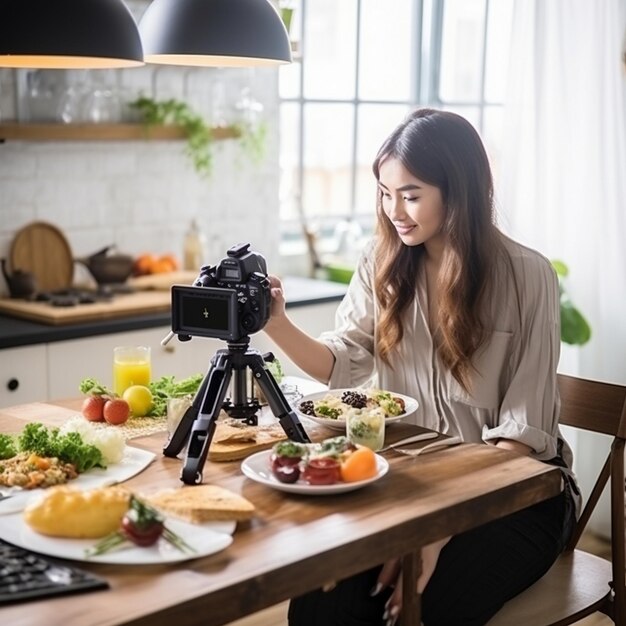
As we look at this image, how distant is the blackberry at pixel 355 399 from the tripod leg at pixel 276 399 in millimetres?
230

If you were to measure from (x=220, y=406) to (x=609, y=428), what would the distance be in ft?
3.42

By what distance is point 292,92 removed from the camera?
5.07 meters

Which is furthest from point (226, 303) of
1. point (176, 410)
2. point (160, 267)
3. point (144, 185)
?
point (144, 185)

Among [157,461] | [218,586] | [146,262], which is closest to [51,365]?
[146,262]

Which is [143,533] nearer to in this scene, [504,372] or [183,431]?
[183,431]

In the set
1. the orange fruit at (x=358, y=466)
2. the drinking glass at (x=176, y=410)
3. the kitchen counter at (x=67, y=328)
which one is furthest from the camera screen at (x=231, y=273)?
the kitchen counter at (x=67, y=328)

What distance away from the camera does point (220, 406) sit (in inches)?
82.7

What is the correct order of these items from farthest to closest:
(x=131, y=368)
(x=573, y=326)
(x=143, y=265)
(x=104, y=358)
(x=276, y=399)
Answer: (x=143, y=265) → (x=573, y=326) → (x=104, y=358) → (x=131, y=368) → (x=276, y=399)

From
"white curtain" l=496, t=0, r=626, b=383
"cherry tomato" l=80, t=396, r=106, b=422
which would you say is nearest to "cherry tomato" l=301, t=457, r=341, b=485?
"cherry tomato" l=80, t=396, r=106, b=422

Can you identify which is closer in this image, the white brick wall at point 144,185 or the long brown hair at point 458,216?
the long brown hair at point 458,216

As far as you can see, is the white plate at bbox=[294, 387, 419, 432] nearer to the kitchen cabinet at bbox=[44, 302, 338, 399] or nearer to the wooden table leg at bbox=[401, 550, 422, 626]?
the wooden table leg at bbox=[401, 550, 422, 626]

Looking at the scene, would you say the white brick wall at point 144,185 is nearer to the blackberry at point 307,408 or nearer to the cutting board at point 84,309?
the cutting board at point 84,309

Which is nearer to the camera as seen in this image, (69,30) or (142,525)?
(142,525)

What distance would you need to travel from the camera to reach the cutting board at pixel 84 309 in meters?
3.75
